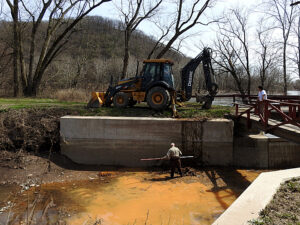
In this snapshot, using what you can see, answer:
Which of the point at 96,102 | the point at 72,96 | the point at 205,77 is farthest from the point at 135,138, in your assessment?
the point at 72,96

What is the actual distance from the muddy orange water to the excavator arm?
3.94 m

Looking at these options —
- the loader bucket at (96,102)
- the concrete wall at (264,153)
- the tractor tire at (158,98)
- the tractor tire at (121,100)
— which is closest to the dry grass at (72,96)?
the loader bucket at (96,102)

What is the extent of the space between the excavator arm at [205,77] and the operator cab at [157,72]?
0.90 m

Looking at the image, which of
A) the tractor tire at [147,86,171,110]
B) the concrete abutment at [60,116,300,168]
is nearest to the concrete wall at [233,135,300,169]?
the concrete abutment at [60,116,300,168]

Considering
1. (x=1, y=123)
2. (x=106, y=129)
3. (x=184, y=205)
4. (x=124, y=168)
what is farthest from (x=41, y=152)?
(x=184, y=205)

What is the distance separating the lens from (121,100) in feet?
41.1

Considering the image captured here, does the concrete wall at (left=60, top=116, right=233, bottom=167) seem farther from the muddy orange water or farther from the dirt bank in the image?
the muddy orange water

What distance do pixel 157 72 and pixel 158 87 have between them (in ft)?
2.73

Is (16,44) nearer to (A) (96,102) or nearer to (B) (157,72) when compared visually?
(A) (96,102)

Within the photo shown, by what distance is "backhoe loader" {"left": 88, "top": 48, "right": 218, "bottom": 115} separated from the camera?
38.7ft

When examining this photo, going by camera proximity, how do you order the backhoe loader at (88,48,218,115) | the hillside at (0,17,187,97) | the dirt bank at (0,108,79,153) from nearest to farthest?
the dirt bank at (0,108,79,153), the backhoe loader at (88,48,218,115), the hillside at (0,17,187,97)

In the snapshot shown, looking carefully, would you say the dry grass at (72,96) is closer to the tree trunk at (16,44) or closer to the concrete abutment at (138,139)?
the tree trunk at (16,44)

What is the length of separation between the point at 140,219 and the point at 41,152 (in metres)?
6.34

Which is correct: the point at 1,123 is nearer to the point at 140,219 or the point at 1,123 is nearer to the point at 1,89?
the point at 140,219
